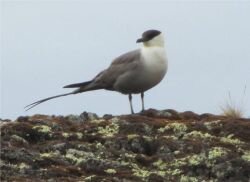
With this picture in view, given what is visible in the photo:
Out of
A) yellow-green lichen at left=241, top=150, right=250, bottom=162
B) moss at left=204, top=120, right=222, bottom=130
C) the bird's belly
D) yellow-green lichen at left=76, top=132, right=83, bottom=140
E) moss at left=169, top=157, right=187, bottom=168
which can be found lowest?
yellow-green lichen at left=241, top=150, right=250, bottom=162

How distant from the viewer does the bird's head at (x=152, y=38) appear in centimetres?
1236

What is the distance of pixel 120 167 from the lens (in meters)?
6.63

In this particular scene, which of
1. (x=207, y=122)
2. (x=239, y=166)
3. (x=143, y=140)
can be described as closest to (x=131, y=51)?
(x=207, y=122)

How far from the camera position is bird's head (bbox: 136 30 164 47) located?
12.4 meters

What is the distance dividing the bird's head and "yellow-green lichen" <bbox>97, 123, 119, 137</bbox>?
15.1ft

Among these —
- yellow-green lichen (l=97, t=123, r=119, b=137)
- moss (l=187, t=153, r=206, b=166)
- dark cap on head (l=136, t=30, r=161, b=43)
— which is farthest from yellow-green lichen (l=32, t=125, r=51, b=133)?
dark cap on head (l=136, t=30, r=161, b=43)

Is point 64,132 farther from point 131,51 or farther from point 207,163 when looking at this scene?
point 131,51

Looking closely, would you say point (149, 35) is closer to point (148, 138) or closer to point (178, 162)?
point (148, 138)

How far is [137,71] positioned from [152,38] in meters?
0.90

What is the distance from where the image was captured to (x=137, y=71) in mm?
11766

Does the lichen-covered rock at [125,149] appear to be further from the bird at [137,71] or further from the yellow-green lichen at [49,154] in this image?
the bird at [137,71]

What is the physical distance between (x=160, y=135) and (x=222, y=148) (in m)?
0.85

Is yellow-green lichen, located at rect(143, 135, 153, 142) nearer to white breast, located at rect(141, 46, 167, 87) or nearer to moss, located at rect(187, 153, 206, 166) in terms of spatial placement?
moss, located at rect(187, 153, 206, 166)

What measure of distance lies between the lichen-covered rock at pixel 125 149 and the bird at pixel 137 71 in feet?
10.2
